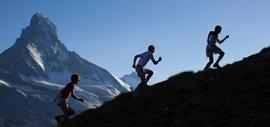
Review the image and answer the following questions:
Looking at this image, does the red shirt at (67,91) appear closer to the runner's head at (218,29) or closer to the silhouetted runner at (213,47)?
the silhouetted runner at (213,47)

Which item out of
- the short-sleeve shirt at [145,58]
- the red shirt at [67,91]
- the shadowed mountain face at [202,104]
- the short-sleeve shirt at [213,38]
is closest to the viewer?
the shadowed mountain face at [202,104]

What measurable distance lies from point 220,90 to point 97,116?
667 centimetres

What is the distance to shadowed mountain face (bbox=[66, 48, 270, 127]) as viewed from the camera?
1562 cm

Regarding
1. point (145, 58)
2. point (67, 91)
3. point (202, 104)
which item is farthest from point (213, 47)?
point (202, 104)

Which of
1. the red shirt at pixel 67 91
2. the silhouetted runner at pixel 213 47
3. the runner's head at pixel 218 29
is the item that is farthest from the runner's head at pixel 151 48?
the red shirt at pixel 67 91

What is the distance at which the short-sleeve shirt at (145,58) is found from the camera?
26250 mm

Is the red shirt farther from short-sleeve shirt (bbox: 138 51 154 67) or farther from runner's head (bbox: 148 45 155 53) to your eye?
runner's head (bbox: 148 45 155 53)

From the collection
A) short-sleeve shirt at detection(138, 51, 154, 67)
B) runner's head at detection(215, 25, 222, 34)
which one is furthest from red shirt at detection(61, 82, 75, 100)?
runner's head at detection(215, 25, 222, 34)

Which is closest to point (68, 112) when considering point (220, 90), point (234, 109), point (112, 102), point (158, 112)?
point (112, 102)

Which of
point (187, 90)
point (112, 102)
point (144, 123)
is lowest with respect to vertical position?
point (144, 123)

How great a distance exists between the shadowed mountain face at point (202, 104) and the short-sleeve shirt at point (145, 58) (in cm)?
150

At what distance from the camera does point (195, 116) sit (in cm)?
1650

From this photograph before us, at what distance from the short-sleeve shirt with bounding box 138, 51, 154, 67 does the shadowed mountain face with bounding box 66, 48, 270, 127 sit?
4.91 ft

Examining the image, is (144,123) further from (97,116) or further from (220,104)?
(97,116)
